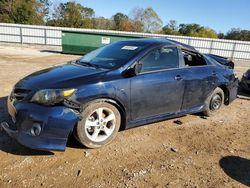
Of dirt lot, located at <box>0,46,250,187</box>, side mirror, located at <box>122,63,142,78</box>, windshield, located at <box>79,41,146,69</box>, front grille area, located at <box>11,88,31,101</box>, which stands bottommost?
dirt lot, located at <box>0,46,250,187</box>

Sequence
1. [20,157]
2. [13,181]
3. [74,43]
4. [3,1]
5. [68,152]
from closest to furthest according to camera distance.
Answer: [13,181] < [20,157] < [68,152] < [74,43] < [3,1]

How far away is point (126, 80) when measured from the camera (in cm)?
399

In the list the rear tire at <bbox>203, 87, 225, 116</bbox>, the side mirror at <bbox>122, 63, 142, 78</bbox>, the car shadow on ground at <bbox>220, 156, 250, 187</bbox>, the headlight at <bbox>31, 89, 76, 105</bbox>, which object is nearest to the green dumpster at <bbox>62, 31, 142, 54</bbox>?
the rear tire at <bbox>203, 87, 225, 116</bbox>

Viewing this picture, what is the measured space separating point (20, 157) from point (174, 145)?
88.0 inches

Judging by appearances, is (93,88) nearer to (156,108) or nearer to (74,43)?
(156,108)

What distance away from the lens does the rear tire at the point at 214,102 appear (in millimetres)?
5520

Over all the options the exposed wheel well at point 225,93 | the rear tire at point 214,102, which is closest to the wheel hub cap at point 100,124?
the rear tire at point 214,102

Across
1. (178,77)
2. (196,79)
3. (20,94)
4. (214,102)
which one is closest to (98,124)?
(20,94)

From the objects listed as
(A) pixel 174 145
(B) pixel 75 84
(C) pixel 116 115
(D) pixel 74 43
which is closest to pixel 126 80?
(C) pixel 116 115

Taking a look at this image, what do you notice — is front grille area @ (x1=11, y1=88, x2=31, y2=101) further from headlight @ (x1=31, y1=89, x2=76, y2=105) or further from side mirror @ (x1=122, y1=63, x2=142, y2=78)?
side mirror @ (x1=122, y1=63, x2=142, y2=78)

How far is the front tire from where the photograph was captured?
3643 millimetres

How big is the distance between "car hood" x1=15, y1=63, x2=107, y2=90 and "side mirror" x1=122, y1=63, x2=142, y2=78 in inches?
12.4

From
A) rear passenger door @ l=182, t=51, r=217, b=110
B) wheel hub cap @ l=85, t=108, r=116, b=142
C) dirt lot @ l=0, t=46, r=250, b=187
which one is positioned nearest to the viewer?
dirt lot @ l=0, t=46, r=250, b=187

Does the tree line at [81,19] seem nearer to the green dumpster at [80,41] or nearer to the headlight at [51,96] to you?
the green dumpster at [80,41]
